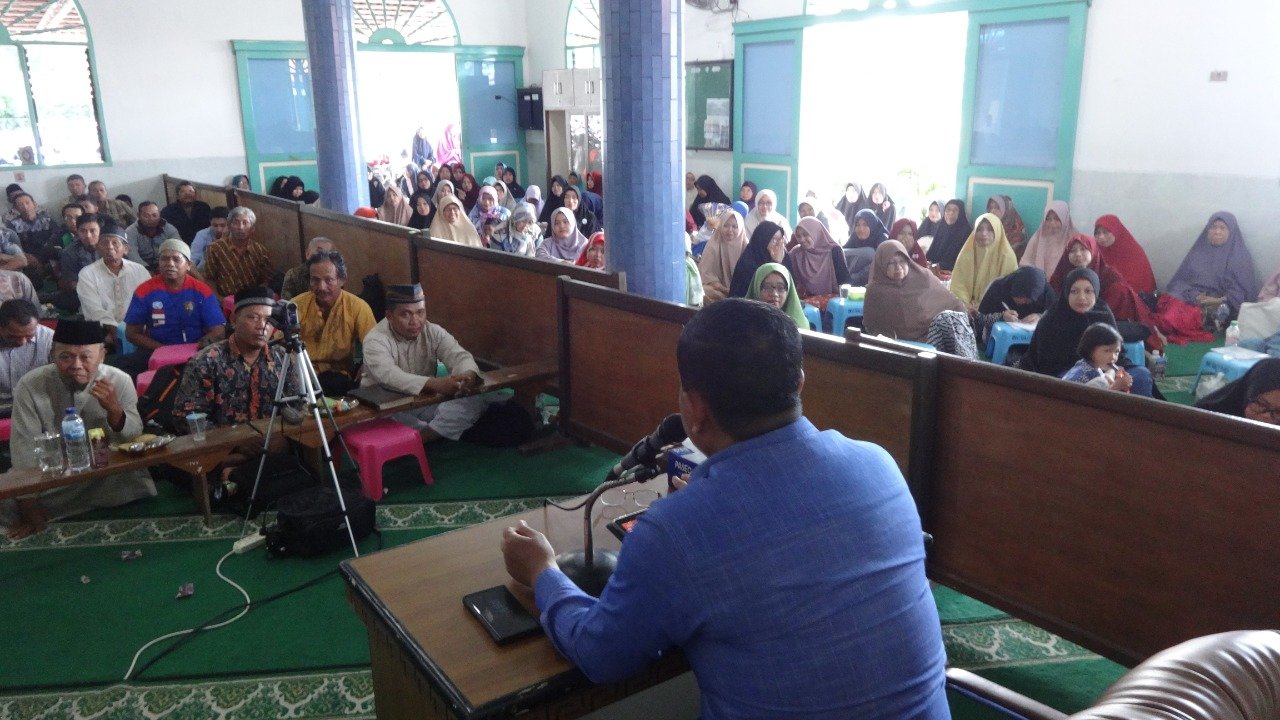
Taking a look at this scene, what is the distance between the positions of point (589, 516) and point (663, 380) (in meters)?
2.44

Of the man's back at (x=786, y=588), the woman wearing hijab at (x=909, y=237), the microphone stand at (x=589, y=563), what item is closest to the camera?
the man's back at (x=786, y=588)

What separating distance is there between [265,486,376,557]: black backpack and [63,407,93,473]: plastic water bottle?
2.62 ft

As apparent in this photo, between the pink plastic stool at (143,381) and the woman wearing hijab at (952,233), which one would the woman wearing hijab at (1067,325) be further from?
the pink plastic stool at (143,381)

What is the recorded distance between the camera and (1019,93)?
373 inches

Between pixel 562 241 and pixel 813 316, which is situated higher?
pixel 562 241

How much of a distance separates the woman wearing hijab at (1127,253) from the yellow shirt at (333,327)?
6.52 m

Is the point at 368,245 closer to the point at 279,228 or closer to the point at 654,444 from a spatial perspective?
the point at 279,228

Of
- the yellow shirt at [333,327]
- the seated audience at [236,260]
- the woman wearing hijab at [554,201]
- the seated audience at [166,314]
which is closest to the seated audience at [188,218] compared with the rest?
the seated audience at [236,260]

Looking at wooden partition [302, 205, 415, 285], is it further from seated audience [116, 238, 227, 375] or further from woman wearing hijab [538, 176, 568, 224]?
woman wearing hijab [538, 176, 568, 224]

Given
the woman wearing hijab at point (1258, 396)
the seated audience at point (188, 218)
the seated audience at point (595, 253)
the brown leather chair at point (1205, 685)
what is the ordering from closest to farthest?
1. the brown leather chair at point (1205, 685)
2. the woman wearing hijab at point (1258, 396)
3. the seated audience at point (595, 253)
4. the seated audience at point (188, 218)

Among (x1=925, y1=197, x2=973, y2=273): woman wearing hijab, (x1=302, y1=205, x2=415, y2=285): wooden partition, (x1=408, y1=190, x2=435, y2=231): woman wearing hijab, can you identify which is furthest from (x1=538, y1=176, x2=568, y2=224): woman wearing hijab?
(x1=925, y1=197, x2=973, y2=273): woman wearing hijab

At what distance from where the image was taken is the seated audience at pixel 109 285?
6.98 m

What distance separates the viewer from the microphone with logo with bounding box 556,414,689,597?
2109 millimetres

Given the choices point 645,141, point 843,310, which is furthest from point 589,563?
point 843,310
